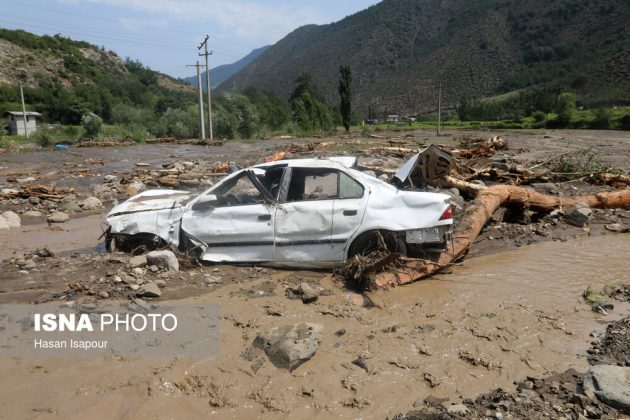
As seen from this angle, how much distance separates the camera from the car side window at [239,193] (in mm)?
6270

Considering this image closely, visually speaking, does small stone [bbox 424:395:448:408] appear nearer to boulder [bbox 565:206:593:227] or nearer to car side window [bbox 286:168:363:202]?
car side window [bbox 286:168:363:202]

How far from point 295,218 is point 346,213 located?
0.66 m

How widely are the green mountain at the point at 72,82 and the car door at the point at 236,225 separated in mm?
56670

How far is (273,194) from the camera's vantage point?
247 inches

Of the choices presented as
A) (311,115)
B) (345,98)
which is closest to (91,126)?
(311,115)

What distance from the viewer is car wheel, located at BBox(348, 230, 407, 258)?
5988mm

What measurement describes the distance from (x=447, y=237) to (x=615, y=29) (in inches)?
4115

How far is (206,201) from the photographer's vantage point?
622 centimetres

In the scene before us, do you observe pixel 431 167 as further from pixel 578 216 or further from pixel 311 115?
pixel 311 115

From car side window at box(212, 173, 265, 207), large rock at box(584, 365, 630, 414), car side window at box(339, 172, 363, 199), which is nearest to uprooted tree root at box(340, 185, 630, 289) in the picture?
car side window at box(339, 172, 363, 199)

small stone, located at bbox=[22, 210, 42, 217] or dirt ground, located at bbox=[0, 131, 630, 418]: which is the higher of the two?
small stone, located at bbox=[22, 210, 42, 217]

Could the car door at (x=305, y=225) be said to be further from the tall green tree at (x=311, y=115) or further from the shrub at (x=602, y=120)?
the tall green tree at (x=311, y=115)

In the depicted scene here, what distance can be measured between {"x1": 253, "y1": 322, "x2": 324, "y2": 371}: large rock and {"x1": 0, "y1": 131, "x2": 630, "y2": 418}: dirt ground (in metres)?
0.09

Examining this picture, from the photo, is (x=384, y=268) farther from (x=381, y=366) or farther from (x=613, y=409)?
(x=613, y=409)
